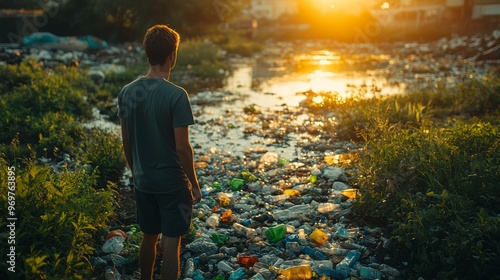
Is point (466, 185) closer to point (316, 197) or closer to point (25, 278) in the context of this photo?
point (316, 197)

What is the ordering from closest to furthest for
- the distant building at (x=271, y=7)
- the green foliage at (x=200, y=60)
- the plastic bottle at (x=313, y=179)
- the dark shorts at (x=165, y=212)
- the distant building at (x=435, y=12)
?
the dark shorts at (x=165, y=212), the plastic bottle at (x=313, y=179), the green foliage at (x=200, y=60), the distant building at (x=435, y=12), the distant building at (x=271, y=7)

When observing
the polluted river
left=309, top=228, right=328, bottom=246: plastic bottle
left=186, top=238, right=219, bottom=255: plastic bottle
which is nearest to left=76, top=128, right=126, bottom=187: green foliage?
the polluted river

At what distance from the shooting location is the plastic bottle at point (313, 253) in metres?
3.28

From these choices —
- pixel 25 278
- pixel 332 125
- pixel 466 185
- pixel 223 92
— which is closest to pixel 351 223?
pixel 466 185

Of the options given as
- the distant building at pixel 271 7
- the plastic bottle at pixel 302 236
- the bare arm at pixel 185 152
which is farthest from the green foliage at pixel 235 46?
the distant building at pixel 271 7

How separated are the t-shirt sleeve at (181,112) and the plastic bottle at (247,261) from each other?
137 centimetres

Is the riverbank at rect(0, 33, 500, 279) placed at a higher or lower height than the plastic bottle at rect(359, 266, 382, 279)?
higher

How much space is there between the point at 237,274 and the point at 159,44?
5.66 feet

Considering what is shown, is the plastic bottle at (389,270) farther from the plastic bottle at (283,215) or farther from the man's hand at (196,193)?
the man's hand at (196,193)

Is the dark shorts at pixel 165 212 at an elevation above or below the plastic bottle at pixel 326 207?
above

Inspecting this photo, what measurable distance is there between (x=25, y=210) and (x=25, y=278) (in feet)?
1.55

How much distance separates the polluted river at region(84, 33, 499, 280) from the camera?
3.15m

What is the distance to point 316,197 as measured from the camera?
4391mm

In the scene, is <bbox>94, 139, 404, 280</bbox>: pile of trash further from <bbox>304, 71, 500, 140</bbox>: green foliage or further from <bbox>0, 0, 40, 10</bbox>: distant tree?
<bbox>0, 0, 40, 10</bbox>: distant tree
